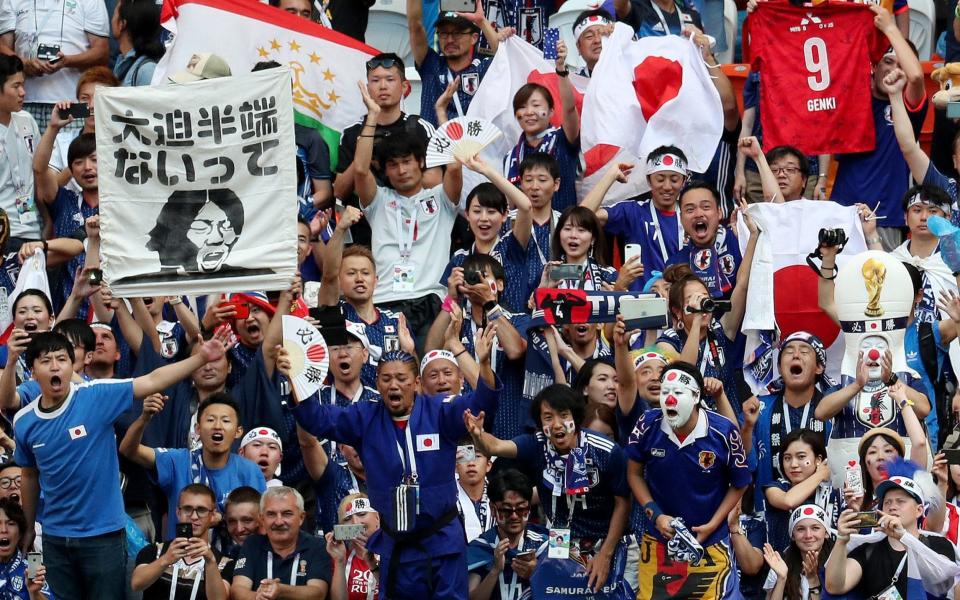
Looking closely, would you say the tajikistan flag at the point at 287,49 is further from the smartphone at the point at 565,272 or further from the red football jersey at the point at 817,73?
the smartphone at the point at 565,272

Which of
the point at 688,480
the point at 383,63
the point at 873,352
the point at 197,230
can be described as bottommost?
the point at 688,480

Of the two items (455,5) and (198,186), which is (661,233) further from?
(198,186)

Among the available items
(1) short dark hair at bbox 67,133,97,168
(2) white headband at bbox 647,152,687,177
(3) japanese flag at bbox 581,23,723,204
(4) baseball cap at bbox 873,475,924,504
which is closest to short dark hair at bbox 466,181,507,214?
(2) white headband at bbox 647,152,687,177

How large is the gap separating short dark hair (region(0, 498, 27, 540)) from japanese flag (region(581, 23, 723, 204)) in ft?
14.7

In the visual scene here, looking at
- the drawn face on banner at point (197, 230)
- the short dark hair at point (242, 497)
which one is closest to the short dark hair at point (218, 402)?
the short dark hair at point (242, 497)

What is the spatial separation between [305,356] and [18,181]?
12.9 feet

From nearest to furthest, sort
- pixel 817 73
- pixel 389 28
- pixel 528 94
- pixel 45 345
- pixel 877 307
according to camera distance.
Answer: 1. pixel 45 345
2. pixel 877 307
3. pixel 528 94
4. pixel 817 73
5. pixel 389 28

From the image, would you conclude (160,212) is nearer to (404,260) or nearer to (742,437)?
(404,260)

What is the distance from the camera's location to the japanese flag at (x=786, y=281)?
1234 cm

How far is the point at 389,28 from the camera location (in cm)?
1709

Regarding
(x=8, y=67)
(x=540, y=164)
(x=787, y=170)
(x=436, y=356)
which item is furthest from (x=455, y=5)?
(x=436, y=356)

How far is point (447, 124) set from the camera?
1295 cm

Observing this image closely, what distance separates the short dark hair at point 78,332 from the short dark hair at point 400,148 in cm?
243

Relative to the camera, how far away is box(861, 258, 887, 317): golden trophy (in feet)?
38.8
